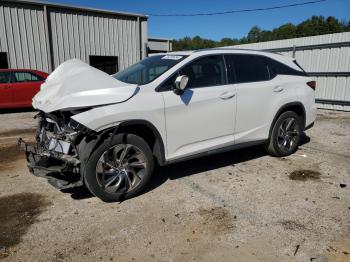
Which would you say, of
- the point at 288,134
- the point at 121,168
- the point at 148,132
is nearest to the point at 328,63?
the point at 288,134

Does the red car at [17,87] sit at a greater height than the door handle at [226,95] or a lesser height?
lesser

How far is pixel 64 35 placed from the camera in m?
14.6

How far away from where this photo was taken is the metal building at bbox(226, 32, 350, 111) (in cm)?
1132

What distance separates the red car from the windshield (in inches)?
312

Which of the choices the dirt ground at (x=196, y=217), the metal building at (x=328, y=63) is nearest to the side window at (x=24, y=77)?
the dirt ground at (x=196, y=217)

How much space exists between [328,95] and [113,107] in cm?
1074

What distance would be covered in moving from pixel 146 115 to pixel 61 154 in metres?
1.10

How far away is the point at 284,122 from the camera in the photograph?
18.2ft

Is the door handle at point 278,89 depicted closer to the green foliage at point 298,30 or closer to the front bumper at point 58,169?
the front bumper at point 58,169

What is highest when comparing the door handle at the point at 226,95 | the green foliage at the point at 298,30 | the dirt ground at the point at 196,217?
the green foliage at the point at 298,30

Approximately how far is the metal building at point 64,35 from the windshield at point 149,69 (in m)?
10.7

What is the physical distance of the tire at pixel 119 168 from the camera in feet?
11.9

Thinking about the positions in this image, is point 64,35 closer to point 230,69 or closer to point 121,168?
point 230,69

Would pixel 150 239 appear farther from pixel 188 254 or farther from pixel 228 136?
pixel 228 136
